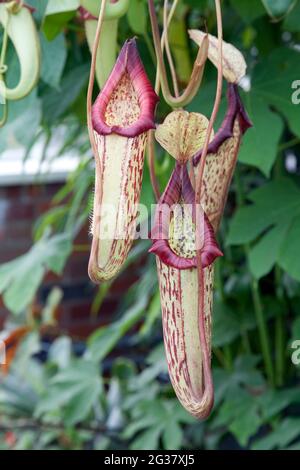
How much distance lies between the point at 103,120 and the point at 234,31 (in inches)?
24.9

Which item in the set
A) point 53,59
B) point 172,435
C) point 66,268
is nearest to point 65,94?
point 53,59

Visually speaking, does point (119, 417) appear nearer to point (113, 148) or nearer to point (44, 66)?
point (44, 66)

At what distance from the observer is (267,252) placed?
39.1 inches

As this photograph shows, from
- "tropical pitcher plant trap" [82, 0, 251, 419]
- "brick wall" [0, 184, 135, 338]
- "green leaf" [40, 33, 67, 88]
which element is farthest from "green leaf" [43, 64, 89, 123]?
"brick wall" [0, 184, 135, 338]

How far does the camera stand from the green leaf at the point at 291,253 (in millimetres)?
933

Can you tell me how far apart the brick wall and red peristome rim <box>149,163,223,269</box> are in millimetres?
1915

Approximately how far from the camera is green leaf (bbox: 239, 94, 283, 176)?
0.88 meters

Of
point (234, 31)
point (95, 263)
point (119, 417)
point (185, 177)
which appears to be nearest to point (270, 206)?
point (234, 31)

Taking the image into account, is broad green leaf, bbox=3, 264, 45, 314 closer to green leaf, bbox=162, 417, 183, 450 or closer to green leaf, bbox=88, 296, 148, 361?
green leaf, bbox=88, 296, 148, 361

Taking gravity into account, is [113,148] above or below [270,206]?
above

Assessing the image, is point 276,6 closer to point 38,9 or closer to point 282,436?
point 38,9

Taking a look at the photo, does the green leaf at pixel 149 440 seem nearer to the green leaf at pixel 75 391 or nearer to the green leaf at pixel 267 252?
the green leaf at pixel 75 391

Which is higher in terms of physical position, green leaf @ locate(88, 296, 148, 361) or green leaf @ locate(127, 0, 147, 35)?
green leaf @ locate(127, 0, 147, 35)

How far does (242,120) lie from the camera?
0.71 metres
